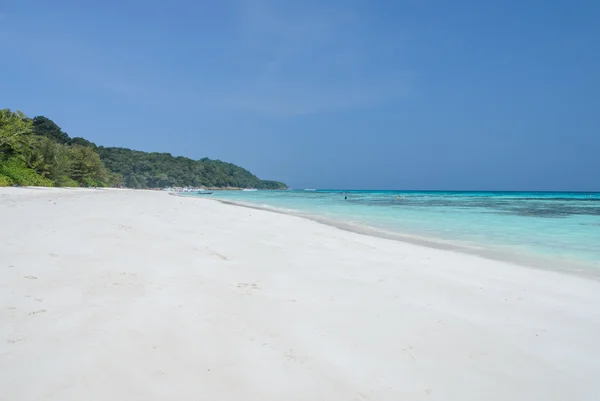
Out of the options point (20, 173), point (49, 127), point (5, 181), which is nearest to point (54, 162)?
point (20, 173)

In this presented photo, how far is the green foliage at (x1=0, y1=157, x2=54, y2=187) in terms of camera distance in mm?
23828

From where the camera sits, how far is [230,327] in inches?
103

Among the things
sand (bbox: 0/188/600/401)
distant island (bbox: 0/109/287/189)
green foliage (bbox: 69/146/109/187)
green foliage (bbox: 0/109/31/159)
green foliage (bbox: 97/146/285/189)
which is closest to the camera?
sand (bbox: 0/188/600/401)

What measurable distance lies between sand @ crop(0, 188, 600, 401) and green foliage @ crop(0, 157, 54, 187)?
83.8 ft

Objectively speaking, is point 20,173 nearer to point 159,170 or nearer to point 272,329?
point 272,329

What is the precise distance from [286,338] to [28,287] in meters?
2.42

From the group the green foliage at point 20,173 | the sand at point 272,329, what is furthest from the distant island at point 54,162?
the sand at point 272,329

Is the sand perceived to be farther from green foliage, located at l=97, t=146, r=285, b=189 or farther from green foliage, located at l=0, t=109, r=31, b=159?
green foliage, located at l=97, t=146, r=285, b=189

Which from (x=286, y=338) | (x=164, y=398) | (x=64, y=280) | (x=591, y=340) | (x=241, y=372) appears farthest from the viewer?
(x=64, y=280)

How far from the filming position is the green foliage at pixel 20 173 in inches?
938

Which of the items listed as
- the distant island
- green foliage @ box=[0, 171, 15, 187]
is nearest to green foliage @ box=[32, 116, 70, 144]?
the distant island

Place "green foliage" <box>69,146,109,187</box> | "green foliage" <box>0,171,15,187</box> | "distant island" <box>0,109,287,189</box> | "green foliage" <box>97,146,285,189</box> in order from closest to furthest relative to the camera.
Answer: "green foliage" <box>0,171,15,187</box>, "distant island" <box>0,109,287,189</box>, "green foliage" <box>69,146,109,187</box>, "green foliage" <box>97,146,285,189</box>

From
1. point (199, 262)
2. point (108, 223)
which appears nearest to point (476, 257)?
point (199, 262)

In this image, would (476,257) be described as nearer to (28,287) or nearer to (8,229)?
(28,287)
